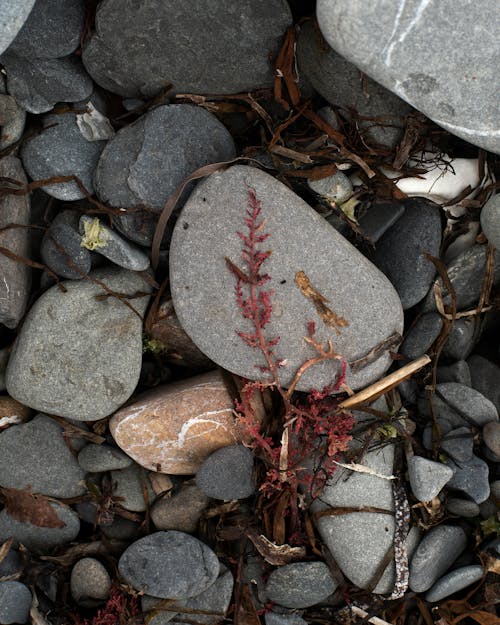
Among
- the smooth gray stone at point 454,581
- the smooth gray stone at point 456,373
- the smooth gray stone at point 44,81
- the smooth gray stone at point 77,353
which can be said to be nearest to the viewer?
the smooth gray stone at point 44,81

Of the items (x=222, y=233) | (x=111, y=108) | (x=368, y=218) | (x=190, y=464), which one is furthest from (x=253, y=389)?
(x=111, y=108)

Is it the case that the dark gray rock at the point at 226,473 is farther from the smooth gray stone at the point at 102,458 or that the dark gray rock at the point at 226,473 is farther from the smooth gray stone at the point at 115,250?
the smooth gray stone at the point at 115,250

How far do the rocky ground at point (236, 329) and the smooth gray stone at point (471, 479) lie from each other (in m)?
0.01

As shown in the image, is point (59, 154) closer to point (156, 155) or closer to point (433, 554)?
point (156, 155)

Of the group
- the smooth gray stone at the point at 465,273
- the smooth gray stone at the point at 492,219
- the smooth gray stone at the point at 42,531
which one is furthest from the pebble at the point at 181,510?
the smooth gray stone at the point at 492,219

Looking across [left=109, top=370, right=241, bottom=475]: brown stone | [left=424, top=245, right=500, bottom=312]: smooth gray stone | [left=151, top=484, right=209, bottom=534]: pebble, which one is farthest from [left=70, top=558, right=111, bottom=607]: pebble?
[left=424, top=245, right=500, bottom=312]: smooth gray stone

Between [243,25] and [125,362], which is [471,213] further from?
[125,362]

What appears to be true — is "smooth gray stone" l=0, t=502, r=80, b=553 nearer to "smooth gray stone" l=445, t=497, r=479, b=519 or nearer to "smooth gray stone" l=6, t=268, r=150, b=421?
"smooth gray stone" l=6, t=268, r=150, b=421

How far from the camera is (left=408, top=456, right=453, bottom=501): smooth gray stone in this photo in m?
3.40

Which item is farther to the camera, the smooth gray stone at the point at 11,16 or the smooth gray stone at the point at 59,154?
the smooth gray stone at the point at 59,154

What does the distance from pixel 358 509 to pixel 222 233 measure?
1576mm

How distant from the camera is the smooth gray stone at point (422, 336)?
11.5 ft

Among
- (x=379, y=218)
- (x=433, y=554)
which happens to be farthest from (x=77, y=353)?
(x=433, y=554)

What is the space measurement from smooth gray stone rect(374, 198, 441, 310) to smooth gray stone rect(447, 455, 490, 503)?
2.92 ft
